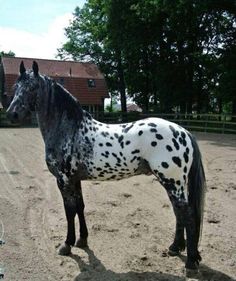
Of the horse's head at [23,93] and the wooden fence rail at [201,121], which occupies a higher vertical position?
the horse's head at [23,93]

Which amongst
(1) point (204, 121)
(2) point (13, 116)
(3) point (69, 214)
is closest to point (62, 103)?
(2) point (13, 116)

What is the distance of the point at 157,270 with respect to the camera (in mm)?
4293

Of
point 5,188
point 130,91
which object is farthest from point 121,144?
point 130,91

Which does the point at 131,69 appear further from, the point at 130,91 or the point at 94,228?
the point at 94,228

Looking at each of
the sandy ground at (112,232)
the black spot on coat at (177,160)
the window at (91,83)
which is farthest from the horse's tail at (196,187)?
the window at (91,83)

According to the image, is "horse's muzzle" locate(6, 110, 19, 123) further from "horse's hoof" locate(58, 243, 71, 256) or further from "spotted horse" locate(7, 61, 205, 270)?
"horse's hoof" locate(58, 243, 71, 256)

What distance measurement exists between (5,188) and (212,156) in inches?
283

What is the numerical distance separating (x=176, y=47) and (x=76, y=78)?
1265 cm

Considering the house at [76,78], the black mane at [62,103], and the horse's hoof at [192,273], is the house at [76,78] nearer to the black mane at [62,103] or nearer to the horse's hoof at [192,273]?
the black mane at [62,103]

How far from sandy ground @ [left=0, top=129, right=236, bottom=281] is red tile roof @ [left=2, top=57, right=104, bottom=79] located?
106ft

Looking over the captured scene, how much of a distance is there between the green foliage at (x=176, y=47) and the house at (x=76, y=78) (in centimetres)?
274

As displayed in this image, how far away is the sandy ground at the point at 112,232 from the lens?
426 cm

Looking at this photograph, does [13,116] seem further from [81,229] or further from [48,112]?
[81,229]

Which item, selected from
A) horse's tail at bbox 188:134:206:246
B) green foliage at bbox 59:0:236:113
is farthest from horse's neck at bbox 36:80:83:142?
green foliage at bbox 59:0:236:113
